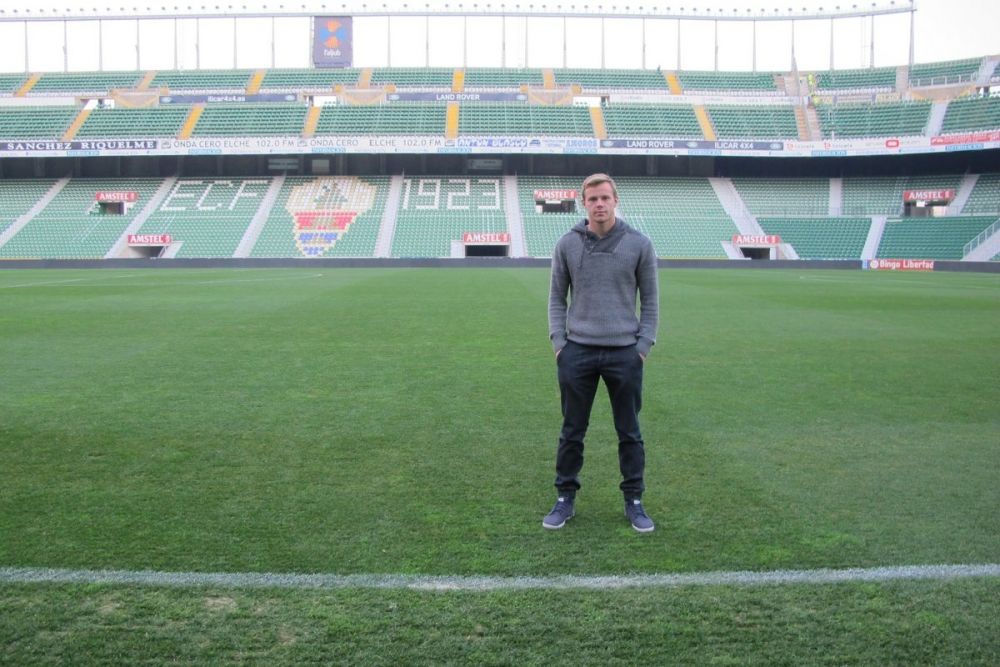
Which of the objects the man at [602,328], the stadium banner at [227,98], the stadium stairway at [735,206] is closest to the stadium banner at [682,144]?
the stadium stairway at [735,206]

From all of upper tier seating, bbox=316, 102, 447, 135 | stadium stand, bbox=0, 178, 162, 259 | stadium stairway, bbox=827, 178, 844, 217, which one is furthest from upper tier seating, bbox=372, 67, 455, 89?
stadium stairway, bbox=827, 178, 844, 217

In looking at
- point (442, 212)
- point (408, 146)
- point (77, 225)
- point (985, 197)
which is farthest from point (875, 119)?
point (77, 225)

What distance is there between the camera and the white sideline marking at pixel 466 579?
11.0ft

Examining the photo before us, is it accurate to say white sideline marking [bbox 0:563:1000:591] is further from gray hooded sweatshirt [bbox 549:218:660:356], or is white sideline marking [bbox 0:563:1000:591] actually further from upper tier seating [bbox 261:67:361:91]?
upper tier seating [bbox 261:67:361:91]

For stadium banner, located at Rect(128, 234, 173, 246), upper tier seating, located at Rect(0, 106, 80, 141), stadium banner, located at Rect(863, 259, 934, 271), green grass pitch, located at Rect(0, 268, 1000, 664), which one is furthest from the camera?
upper tier seating, located at Rect(0, 106, 80, 141)

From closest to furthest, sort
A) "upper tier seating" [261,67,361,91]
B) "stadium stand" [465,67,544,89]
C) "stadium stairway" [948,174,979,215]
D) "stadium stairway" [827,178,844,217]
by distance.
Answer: "stadium stairway" [948,174,979,215], "stadium stairway" [827,178,844,217], "upper tier seating" [261,67,361,91], "stadium stand" [465,67,544,89]

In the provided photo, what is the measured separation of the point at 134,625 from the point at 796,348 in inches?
362

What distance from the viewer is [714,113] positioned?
5216cm

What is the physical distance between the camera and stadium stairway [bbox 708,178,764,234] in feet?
152

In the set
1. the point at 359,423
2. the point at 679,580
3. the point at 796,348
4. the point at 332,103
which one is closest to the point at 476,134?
the point at 332,103

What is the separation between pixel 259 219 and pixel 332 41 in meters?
18.7

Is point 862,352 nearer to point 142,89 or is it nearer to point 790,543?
point 790,543

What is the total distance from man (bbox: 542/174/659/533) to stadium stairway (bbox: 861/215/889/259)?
4193cm

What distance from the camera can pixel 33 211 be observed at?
153 ft
